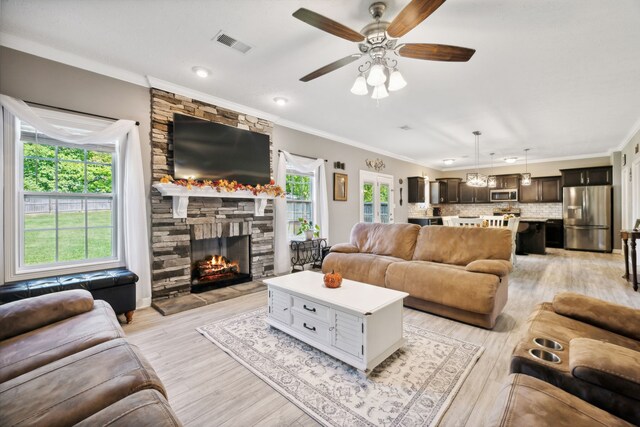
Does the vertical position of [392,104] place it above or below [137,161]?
above

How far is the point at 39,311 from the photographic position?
171 cm

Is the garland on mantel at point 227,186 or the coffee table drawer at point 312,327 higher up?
the garland on mantel at point 227,186

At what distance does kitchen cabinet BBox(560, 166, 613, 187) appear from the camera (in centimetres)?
727

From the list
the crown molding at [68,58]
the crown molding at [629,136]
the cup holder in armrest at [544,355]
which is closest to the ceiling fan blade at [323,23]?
the cup holder in armrest at [544,355]

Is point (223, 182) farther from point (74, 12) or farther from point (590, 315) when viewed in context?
point (590, 315)

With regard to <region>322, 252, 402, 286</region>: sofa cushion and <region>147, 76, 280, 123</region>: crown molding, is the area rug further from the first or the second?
<region>147, 76, 280, 123</region>: crown molding

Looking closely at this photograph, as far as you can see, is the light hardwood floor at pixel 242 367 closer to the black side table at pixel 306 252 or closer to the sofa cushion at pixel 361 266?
the sofa cushion at pixel 361 266

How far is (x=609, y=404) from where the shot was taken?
1.00m

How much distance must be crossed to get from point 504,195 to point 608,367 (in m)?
9.67

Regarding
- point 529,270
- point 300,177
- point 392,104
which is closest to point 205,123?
point 300,177

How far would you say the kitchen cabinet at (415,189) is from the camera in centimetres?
853

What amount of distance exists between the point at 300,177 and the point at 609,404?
4.87 m

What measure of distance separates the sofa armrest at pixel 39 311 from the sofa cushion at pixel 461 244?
11.2ft

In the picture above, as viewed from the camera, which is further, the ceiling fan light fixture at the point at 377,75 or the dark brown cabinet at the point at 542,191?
the dark brown cabinet at the point at 542,191
